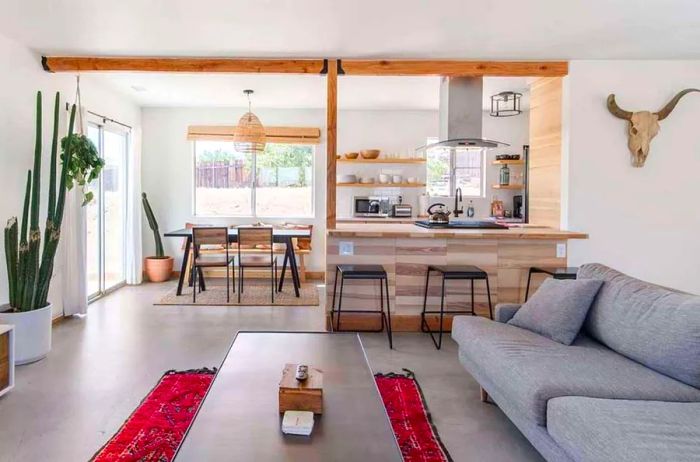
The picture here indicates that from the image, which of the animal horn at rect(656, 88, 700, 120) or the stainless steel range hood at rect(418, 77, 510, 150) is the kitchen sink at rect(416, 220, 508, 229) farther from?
the animal horn at rect(656, 88, 700, 120)

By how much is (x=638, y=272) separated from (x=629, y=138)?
1279 millimetres

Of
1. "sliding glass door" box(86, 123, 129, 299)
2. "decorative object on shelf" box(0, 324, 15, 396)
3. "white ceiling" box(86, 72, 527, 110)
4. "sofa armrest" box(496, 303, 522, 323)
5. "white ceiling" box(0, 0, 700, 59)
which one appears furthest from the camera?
"sliding glass door" box(86, 123, 129, 299)

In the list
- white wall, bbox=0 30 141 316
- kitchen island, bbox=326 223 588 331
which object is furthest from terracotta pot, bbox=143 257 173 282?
kitchen island, bbox=326 223 588 331

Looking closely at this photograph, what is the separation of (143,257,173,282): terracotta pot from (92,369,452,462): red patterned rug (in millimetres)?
3669

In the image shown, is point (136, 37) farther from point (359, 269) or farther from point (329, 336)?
point (329, 336)

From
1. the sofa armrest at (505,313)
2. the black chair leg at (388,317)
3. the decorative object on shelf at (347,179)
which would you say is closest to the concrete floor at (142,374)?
the black chair leg at (388,317)

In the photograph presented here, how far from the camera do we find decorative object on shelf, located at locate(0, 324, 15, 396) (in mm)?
2686

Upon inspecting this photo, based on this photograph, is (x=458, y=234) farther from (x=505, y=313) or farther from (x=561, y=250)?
(x=505, y=313)

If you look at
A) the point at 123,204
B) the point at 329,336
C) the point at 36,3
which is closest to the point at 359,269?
the point at 329,336

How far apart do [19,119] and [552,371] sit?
4.37 metres

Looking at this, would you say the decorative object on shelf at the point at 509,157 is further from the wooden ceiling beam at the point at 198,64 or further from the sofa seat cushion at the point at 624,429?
the sofa seat cushion at the point at 624,429

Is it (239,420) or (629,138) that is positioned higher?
(629,138)

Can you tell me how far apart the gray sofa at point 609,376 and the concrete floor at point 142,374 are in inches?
9.4

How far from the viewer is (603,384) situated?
6.09 ft
